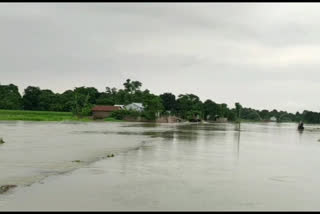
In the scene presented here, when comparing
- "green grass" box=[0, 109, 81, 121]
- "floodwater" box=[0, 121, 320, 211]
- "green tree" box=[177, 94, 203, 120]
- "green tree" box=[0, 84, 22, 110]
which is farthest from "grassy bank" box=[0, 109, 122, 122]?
"floodwater" box=[0, 121, 320, 211]

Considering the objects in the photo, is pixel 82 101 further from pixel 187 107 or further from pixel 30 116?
pixel 187 107

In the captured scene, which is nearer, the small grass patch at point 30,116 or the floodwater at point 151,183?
the floodwater at point 151,183

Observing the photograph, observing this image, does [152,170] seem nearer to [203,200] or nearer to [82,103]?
[203,200]

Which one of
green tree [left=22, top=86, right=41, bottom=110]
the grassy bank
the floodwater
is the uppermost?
green tree [left=22, top=86, right=41, bottom=110]

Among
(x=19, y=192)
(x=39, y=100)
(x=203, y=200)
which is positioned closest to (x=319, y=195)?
(x=203, y=200)

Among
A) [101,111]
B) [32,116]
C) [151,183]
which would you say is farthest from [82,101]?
[151,183]

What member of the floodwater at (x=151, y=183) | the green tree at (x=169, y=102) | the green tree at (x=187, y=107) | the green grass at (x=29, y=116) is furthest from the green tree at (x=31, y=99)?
the floodwater at (x=151, y=183)

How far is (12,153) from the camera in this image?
63.6 ft

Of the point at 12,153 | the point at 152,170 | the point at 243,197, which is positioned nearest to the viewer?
the point at 243,197

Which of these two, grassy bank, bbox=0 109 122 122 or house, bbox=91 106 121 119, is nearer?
grassy bank, bbox=0 109 122 122

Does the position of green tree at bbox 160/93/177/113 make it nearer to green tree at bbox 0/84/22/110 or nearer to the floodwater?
green tree at bbox 0/84/22/110

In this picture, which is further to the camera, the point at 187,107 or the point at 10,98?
the point at 187,107

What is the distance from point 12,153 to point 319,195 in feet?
50.4

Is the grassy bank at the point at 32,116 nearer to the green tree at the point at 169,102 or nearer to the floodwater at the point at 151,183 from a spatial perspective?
the green tree at the point at 169,102
